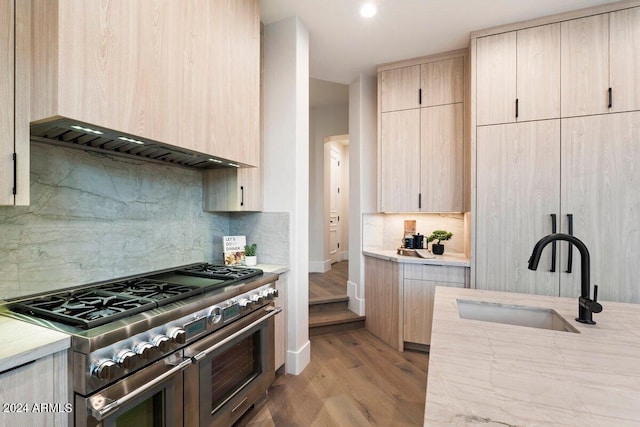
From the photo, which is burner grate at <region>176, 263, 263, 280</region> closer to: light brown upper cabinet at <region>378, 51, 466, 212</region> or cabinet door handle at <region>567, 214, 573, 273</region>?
light brown upper cabinet at <region>378, 51, 466, 212</region>

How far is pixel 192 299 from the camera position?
1.45 metres

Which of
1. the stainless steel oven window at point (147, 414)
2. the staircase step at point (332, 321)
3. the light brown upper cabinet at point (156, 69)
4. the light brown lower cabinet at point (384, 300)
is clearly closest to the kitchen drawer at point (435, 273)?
the light brown lower cabinet at point (384, 300)

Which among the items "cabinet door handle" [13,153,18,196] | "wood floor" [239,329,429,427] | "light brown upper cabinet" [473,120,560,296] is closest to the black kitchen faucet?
"wood floor" [239,329,429,427]

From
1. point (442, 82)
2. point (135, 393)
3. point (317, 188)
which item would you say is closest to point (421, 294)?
point (442, 82)

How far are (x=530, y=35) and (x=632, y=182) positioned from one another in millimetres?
1421

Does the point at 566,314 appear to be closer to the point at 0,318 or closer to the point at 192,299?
the point at 192,299

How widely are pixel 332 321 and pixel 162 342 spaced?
2.33 metres

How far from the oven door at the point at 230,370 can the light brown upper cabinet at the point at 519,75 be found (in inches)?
99.8

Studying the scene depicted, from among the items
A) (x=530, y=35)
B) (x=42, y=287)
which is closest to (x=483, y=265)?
(x=530, y=35)

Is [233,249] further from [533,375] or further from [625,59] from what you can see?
[625,59]

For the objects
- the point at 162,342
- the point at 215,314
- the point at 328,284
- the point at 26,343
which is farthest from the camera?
the point at 328,284

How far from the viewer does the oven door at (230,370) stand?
1396 millimetres

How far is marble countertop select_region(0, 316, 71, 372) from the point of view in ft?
2.85

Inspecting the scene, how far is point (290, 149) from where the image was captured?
2.44 metres
